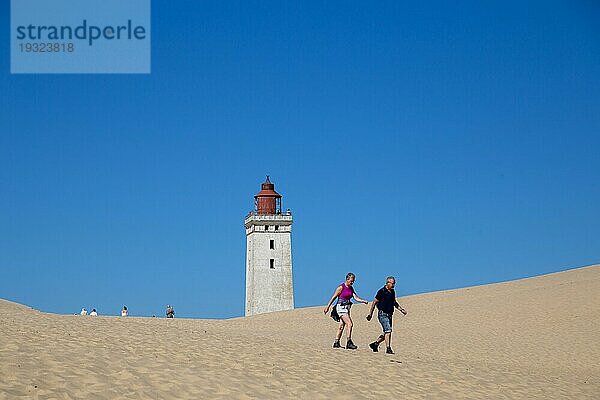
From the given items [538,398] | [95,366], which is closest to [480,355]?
[538,398]

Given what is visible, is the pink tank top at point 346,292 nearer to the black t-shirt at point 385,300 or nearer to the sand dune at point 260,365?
the black t-shirt at point 385,300

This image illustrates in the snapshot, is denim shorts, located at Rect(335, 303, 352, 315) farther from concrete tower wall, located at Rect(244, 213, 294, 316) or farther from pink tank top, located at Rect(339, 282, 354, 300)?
concrete tower wall, located at Rect(244, 213, 294, 316)

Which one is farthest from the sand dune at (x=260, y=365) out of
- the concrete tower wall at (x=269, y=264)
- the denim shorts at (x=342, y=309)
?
the concrete tower wall at (x=269, y=264)

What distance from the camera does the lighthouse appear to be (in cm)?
5578

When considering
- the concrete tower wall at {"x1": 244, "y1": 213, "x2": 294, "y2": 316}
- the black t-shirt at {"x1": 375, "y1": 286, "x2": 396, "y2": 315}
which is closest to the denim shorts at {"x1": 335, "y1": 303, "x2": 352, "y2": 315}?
the black t-shirt at {"x1": 375, "y1": 286, "x2": 396, "y2": 315}

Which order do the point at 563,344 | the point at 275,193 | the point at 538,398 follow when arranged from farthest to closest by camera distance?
the point at 275,193, the point at 563,344, the point at 538,398

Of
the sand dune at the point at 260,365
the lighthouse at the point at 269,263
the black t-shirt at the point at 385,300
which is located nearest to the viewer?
the sand dune at the point at 260,365

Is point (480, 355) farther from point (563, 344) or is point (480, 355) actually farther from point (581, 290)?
point (581, 290)

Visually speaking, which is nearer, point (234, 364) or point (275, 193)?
point (234, 364)

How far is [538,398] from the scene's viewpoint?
1561cm

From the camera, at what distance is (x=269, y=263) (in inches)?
2219

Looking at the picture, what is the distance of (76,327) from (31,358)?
5.00 meters

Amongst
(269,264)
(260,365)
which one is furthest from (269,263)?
(260,365)

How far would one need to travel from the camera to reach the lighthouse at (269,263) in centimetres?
5578
